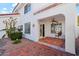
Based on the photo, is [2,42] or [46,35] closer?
[2,42]

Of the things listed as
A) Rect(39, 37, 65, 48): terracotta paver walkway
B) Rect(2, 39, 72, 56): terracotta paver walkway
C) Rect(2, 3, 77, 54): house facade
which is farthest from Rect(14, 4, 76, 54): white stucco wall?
Rect(2, 39, 72, 56): terracotta paver walkway

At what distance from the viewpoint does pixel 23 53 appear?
12.7 ft

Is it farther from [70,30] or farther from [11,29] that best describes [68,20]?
[11,29]

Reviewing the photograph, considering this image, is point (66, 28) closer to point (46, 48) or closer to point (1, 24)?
point (46, 48)

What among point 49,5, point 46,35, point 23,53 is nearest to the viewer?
point 23,53

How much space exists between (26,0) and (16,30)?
2.52 feet

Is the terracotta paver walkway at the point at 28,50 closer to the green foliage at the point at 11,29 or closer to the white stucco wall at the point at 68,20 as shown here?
the green foliage at the point at 11,29

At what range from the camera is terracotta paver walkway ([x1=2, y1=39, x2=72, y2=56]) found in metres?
3.87

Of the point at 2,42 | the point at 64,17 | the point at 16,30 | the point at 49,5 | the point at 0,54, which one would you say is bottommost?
the point at 0,54

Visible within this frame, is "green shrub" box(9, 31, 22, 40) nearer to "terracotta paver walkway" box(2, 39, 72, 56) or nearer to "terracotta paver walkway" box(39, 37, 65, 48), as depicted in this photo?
"terracotta paver walkway" box(2, 39, 72, 56)

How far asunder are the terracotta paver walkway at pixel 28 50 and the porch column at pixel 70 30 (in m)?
0.19

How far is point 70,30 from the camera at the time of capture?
3.93 metres

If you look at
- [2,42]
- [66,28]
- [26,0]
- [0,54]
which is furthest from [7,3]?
[66,28]

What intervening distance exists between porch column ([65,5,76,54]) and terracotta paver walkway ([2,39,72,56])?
0.19 metres
